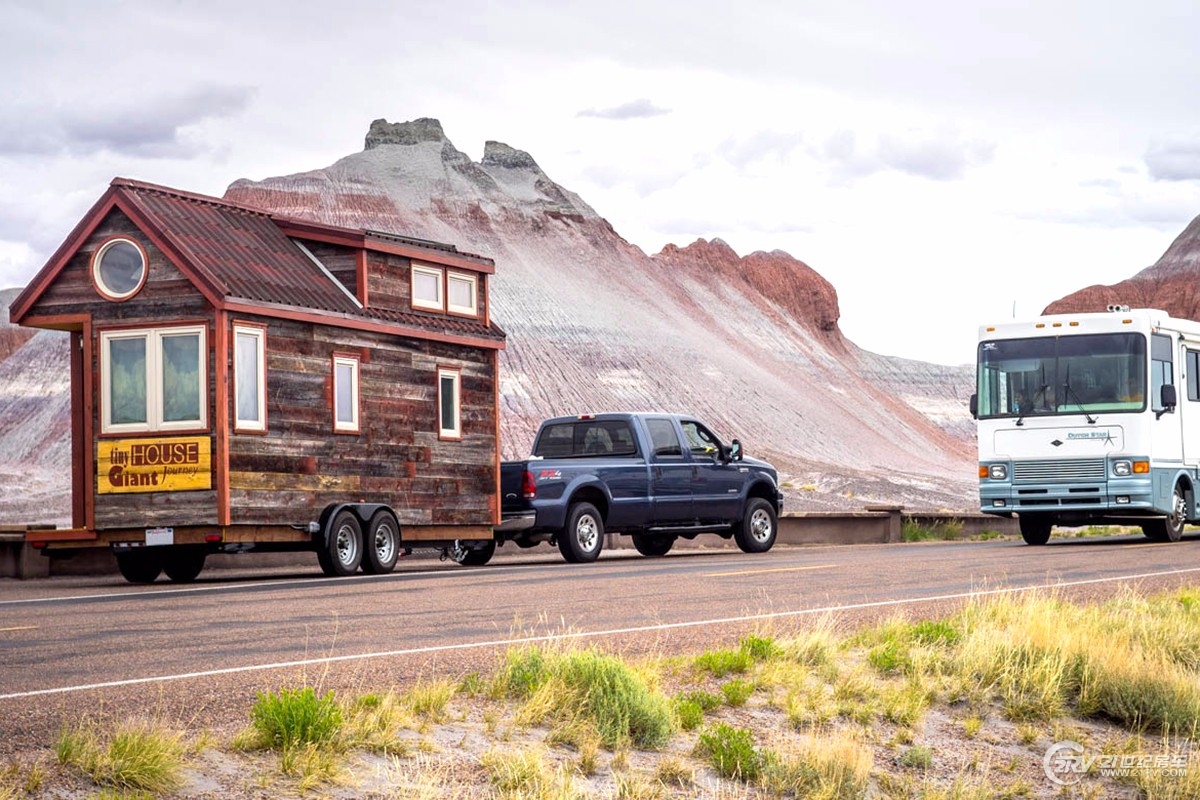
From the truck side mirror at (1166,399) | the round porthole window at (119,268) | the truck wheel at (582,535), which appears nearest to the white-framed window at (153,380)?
the round porthole window at (119,268)

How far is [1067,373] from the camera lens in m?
25.7

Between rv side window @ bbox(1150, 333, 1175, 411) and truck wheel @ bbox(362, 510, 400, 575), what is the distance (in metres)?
12.1

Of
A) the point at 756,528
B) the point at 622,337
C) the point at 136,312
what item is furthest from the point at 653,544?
the point at 622,337

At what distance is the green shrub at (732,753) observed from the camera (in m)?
7.82

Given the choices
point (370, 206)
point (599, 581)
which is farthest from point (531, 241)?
point (599, 581)

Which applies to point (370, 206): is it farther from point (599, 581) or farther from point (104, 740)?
point (104, 740)

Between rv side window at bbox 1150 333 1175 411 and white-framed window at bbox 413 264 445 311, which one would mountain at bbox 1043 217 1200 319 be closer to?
rv side window at bbox 1150 333 1175 411

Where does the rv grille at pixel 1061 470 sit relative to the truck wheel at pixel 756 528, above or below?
above

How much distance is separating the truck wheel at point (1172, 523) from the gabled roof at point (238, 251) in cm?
1235

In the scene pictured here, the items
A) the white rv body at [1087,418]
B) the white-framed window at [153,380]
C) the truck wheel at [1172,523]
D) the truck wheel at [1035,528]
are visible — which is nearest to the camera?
the white-framed window at [153,380]

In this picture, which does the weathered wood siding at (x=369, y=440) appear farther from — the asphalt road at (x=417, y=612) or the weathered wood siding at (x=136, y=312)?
the asphalt road at (x=417, y=612)

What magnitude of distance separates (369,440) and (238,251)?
3097 mm

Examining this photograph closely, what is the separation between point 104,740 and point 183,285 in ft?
44.4

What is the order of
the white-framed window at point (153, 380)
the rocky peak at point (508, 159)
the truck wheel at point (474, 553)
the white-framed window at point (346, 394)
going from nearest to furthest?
the white-framed window at point (153, 380) → the white-framed window at point (346, 394) → the truck wheel at point (474, 553) → the rocky peak at point (508, 159)
